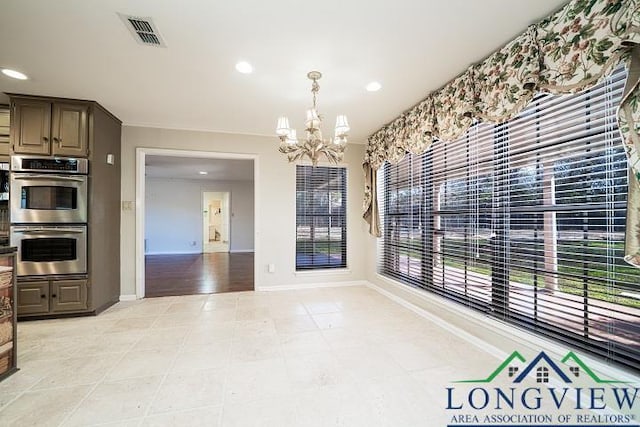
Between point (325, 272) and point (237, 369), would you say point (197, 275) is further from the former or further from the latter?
point (237, 369)

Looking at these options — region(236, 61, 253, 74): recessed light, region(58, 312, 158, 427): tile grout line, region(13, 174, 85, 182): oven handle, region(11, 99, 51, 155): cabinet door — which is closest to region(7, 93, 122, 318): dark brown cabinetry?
region(11, 99, 51, 155): cabinet door

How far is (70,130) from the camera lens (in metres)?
3.08

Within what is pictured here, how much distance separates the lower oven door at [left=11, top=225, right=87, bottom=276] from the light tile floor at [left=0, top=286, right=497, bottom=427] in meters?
0.58

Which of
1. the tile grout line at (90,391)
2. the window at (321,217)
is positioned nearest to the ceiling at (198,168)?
the window at (321,217)

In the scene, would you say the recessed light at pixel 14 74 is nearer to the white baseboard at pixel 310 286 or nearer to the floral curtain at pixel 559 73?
the white baseboard at pixel 310 286

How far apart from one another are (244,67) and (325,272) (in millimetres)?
3292

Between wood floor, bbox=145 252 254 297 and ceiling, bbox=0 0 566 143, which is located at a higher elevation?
ceiling, bbox=0 0 566 143

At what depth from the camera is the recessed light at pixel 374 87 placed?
8.84ft

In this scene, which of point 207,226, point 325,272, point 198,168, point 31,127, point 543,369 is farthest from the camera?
point 207,226

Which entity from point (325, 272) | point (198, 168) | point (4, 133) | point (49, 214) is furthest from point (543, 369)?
point (198, 168)

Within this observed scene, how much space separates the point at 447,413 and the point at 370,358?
70 cm

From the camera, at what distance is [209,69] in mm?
2428

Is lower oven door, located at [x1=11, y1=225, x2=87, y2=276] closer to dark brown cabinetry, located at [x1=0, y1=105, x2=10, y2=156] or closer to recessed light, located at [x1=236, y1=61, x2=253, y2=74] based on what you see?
dark brown cabinetry, located at [x1=0, y1=105, x2=10, y2=156]

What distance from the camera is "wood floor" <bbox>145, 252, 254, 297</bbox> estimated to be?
14.5 feet
